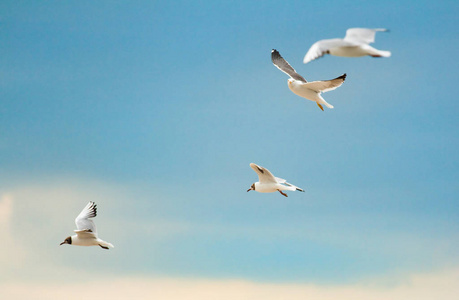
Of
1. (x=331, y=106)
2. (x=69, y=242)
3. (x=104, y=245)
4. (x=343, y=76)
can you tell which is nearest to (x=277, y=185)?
(x=331, y=106)

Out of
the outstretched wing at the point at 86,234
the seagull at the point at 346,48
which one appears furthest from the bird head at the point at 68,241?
the seagull at the point at 346,48

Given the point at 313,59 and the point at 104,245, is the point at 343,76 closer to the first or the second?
the point at 313,59

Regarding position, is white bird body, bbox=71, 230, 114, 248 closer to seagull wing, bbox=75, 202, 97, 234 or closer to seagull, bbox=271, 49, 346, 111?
seagull wing, bbox=75, 202, 97, 234

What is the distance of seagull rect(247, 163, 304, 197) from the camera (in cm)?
1516

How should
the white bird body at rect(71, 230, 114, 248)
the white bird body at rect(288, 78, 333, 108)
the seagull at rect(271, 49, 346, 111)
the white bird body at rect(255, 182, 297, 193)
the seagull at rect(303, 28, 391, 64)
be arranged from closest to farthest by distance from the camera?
the seagull at rect(303, 28, 391, 64), the seagull at rect(271, 49, 346, 111), the white bird body at rect(288, 78, 333, 108), the white bird body at rect(255, 182, 297, 193), the white bird body at rect(71, 230, 114, 248)

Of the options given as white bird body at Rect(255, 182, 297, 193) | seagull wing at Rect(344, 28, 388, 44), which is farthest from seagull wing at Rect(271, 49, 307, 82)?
seagull wing at Rect(344, 28, 388, 44)

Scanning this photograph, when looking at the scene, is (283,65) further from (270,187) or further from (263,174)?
(270,187)

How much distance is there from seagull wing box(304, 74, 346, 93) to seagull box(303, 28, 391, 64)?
7.28 feet

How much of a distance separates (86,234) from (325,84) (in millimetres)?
7390

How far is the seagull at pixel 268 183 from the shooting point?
1516 cm

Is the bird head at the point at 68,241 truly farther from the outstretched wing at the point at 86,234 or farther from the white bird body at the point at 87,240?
the outstretched wing at the point at 86,234

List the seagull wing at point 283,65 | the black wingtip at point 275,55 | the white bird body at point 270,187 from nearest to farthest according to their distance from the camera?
the white bird body at point 270,187
the seagull wing at point 283,65
the black wingtip at point 275,55

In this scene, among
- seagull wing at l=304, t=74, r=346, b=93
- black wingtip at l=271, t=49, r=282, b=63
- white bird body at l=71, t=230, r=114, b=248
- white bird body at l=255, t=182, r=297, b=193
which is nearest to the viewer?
seagull wing at l=304, t=74, r=346, b=93

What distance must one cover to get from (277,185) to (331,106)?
8.18 ft
